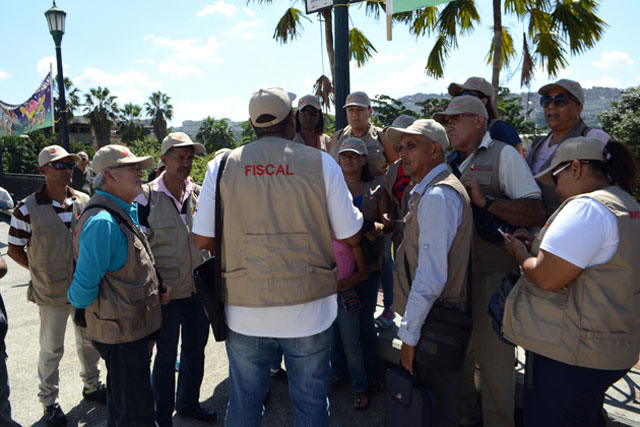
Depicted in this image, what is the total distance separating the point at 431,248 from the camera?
202 cm

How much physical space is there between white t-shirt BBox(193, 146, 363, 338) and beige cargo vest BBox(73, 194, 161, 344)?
0.59 meters

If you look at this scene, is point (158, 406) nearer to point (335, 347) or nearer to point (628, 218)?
point (335, 347)

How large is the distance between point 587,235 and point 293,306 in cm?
125

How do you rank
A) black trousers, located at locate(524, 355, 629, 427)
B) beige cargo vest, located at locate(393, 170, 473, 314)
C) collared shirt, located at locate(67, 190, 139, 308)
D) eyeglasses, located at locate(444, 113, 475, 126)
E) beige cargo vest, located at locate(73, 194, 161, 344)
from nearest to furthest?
1. black trousers, located at locate(524, 355, 629, 427)
2. beige cargo vest, located at locate(393, 170, 473, 314)
3. collared shirt, located at locate(67, 190, 139, 308)
4. beige cargo vest, located at locate(73, 194, 161, 344)
5. eyeglasses, located at locate(444, 113, 475, 126)

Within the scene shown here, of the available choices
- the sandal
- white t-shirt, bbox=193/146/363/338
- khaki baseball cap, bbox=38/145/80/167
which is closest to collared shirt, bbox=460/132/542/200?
white t-shirt, bbox=193/146/363/338

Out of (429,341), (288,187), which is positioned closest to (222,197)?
(288,187)

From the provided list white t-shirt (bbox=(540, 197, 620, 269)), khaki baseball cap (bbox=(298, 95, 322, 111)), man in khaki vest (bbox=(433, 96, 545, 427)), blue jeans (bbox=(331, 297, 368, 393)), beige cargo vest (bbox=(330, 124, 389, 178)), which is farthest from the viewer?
khaki baseball cap (bbox=(298, 95, 322, 111))

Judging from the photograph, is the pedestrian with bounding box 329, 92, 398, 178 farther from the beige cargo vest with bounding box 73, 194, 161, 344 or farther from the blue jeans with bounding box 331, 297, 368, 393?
the beige cargo vest with bounding box 73, 194, 161, 344

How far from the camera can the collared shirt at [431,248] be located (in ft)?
6.60

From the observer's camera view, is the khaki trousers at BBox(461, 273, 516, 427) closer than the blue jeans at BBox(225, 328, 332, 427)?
No

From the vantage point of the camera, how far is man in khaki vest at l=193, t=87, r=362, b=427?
1894 millimetres

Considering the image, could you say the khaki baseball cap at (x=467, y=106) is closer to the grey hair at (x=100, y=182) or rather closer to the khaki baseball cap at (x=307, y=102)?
the khaki baseball cap at (x=307, y=102)

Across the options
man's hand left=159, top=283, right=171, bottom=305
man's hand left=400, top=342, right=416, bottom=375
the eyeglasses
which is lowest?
man's hand left=400, top=342, right=416, bottom=375

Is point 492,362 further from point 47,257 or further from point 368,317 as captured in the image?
point 47,257
